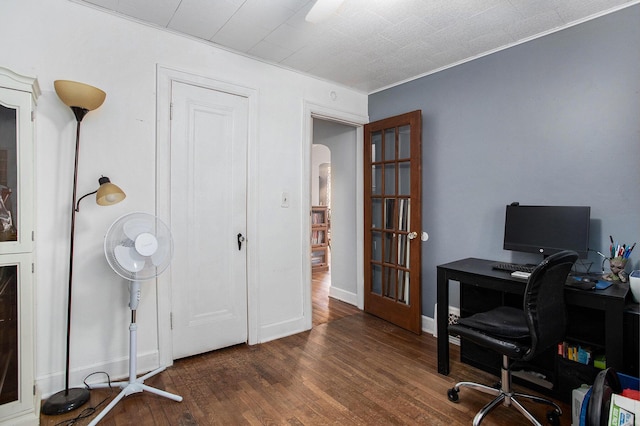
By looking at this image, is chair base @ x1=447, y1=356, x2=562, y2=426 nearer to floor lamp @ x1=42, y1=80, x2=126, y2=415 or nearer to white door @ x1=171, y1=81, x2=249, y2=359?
white door @ x1=171, y1=81, x2=249, y2=359

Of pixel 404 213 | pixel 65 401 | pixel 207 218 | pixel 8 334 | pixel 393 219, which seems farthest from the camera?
pixel 393 219

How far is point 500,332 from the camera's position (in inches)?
73.9

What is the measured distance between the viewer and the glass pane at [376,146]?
3.65 meters

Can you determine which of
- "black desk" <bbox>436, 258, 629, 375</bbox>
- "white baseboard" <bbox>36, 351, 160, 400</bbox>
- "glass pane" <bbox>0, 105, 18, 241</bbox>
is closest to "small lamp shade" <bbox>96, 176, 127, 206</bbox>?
"glass pane" <bbox>0, 105, 18, 241</bbox>

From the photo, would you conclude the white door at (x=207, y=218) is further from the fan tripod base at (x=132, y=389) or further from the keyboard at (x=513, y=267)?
the keyboard at (x=513, y=267)

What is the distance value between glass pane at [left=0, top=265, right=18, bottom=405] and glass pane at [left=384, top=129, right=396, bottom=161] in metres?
3.11

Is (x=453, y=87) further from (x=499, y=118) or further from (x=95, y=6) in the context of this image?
(x=95, y=6)

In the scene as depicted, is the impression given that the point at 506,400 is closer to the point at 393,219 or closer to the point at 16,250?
the point at 393,219

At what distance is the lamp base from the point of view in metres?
1.91

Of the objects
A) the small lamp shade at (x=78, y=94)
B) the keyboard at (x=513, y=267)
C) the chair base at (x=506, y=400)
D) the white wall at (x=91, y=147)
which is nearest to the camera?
the chair base at (x=506, y=400)

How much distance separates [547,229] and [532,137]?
74cm

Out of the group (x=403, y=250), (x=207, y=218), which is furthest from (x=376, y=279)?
(x=207, y=218)

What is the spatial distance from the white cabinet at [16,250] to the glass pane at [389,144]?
2.90 m

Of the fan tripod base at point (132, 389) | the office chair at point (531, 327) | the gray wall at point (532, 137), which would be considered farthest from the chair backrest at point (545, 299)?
the fan tripod base at point (132, 389)
